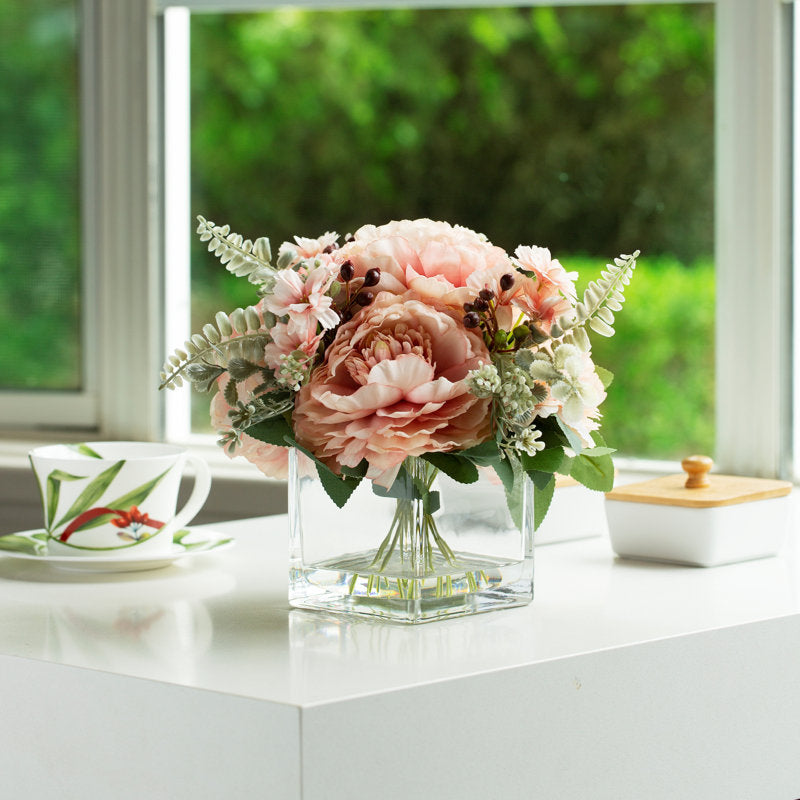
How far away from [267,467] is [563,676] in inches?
9.9

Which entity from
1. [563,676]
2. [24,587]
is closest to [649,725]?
[563,676]

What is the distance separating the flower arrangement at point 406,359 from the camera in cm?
75

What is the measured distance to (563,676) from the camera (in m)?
0.72

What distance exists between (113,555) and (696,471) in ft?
1.56

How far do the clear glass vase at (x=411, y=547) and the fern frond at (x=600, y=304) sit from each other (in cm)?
11

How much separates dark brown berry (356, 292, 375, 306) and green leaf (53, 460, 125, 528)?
0.28 meters

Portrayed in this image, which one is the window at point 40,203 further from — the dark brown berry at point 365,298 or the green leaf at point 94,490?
the dark brown berry at point 365,298

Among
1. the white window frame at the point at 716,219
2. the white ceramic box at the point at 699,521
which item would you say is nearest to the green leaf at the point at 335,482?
the white ceramic box at the point at 699,521

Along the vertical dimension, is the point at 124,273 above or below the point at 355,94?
below

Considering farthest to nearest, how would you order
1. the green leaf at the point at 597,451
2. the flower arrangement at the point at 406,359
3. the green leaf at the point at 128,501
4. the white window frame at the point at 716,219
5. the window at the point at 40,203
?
the window at the point at 40,203, the white window frame at the point at 716,219, the green leaf at the point at 128,501, the green leaf at the point at 597,451, the flower arrangement at the point at 406,359

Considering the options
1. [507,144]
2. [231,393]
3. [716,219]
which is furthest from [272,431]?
[507,144]

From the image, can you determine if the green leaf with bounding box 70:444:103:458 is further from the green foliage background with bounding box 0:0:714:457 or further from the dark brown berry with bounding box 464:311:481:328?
the green foliage background with bounding box 0:0:714:457

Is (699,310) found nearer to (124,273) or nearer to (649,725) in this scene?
(124,273)

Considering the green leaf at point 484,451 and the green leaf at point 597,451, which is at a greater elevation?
the green leaf at point 484,451
